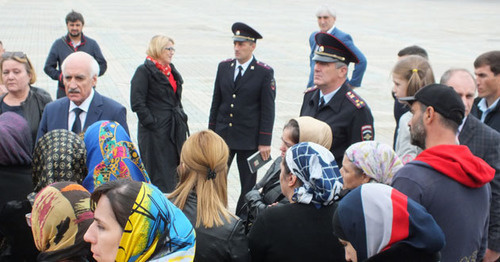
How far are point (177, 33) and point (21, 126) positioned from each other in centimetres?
1934

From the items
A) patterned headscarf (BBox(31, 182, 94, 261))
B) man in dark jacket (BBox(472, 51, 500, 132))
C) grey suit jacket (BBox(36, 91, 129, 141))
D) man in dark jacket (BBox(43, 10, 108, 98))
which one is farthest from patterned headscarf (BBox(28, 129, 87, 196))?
man in dark jacket (BBox(43, 10, 108, 98))

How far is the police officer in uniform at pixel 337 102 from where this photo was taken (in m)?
4.64

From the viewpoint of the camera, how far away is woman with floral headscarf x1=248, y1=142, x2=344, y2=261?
3010 millimetres

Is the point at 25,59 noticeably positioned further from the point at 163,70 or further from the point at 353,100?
the point at 353,100

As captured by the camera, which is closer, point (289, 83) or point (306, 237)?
point (306, 237)

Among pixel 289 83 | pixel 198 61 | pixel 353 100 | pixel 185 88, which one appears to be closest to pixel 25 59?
pixel 353 100

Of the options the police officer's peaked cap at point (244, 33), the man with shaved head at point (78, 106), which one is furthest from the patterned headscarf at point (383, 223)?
the police officer's peaked cap at point (244, 33)

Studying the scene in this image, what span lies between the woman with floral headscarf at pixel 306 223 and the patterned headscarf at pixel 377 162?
41cm

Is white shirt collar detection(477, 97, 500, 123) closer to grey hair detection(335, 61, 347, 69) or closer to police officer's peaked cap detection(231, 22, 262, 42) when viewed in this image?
grey hair detection(335, 61, 347, 69)

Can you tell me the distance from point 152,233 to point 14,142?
1.72 meters

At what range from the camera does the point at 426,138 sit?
10.4 feet

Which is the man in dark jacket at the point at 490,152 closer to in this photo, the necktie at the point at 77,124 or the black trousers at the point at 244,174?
the black trousers at the point at 244,174

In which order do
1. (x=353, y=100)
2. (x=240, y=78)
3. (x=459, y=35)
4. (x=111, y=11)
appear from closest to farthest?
(x=353, y=100), (x=240, y=78), (x=459, y=35), (x=111, y=11)

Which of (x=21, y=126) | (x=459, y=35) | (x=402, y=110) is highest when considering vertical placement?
(x=21, y=126)
